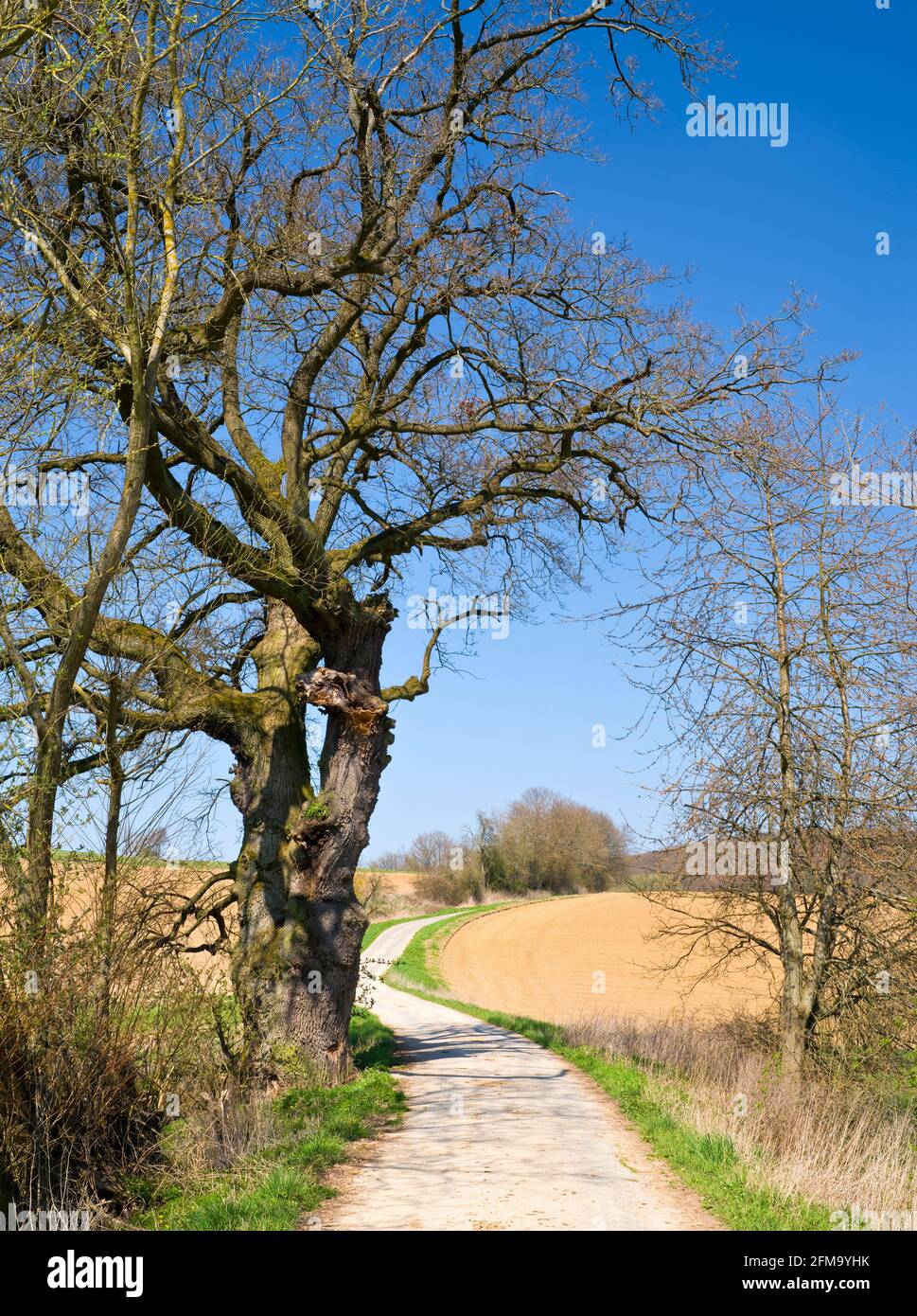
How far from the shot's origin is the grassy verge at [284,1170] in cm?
625

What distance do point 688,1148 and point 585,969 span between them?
106 ft

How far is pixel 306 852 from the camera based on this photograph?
11.5 metres

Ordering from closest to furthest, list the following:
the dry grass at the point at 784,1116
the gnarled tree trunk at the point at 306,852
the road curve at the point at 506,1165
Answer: the road curve at the point at 506,1165 → the dry grass at the point at 784,1116 → the gnarled tree trunk at the point at 306,852

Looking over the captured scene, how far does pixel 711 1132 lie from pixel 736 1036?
5.76 m

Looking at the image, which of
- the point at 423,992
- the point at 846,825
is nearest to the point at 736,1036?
the point at 846,825

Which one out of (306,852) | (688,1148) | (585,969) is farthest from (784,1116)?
(585,969)

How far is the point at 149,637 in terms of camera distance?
10.3m

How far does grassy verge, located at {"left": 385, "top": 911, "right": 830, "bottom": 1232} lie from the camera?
246 inches

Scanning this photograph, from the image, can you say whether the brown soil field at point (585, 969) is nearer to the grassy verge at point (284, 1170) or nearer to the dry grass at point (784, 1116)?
the dry grass at point (784, 1116)

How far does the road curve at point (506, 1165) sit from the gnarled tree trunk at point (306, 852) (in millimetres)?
Answer: 1334

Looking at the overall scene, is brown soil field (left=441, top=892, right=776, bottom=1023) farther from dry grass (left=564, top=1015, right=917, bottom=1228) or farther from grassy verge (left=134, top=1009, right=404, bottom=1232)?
grassy verge (left=134, top=1009, right=404, bottom=1232)

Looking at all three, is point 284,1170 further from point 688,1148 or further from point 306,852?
point 306,852

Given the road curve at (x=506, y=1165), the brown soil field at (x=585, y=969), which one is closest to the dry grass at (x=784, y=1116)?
the road curve at (x=506, y=1165)
